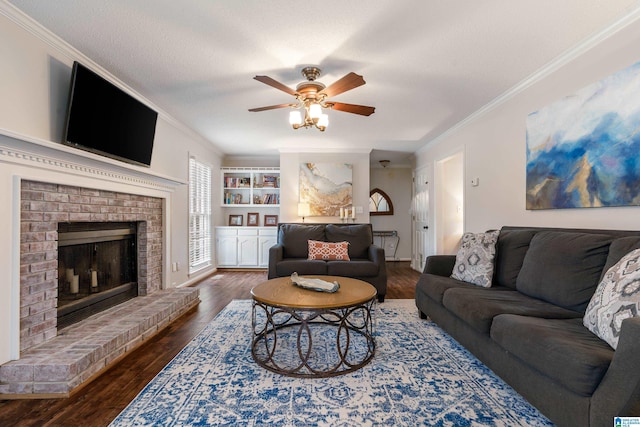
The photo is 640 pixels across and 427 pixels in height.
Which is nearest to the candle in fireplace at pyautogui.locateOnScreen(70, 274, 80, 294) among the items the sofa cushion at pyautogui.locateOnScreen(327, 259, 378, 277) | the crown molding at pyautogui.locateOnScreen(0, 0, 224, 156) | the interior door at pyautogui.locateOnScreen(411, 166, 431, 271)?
the crown molding at pyautogui.locateOnScreen(0, 0, 224, 156)

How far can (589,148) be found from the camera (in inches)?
88.4

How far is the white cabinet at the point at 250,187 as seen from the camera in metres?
6.22

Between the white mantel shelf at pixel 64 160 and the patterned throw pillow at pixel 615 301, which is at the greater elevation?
the white mantel shelf at pixel 64 160

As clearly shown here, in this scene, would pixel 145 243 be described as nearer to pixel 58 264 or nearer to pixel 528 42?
pixel 58 264

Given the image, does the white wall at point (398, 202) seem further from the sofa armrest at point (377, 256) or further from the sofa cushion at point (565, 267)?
the sofa cushion at point (565, 267)

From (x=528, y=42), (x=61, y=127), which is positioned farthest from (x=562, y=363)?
(x=61, y=127)

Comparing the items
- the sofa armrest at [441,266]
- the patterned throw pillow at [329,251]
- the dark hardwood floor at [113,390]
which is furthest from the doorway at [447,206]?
the dark hardwood floor at [113,390]

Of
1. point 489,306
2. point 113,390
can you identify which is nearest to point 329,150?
point 489,306

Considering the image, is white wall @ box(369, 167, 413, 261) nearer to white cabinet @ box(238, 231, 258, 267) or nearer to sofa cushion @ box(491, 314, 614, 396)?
white cabinet @ box(238, 231, 258, 267)

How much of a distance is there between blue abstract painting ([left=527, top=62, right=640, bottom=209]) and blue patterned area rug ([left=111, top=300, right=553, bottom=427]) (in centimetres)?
151

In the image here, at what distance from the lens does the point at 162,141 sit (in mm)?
3893

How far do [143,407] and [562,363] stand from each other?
2097mm

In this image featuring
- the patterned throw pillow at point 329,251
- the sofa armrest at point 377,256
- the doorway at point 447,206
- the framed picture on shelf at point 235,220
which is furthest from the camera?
the framed picture on shelf at point 235,220

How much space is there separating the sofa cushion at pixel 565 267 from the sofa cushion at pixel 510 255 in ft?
0.61
